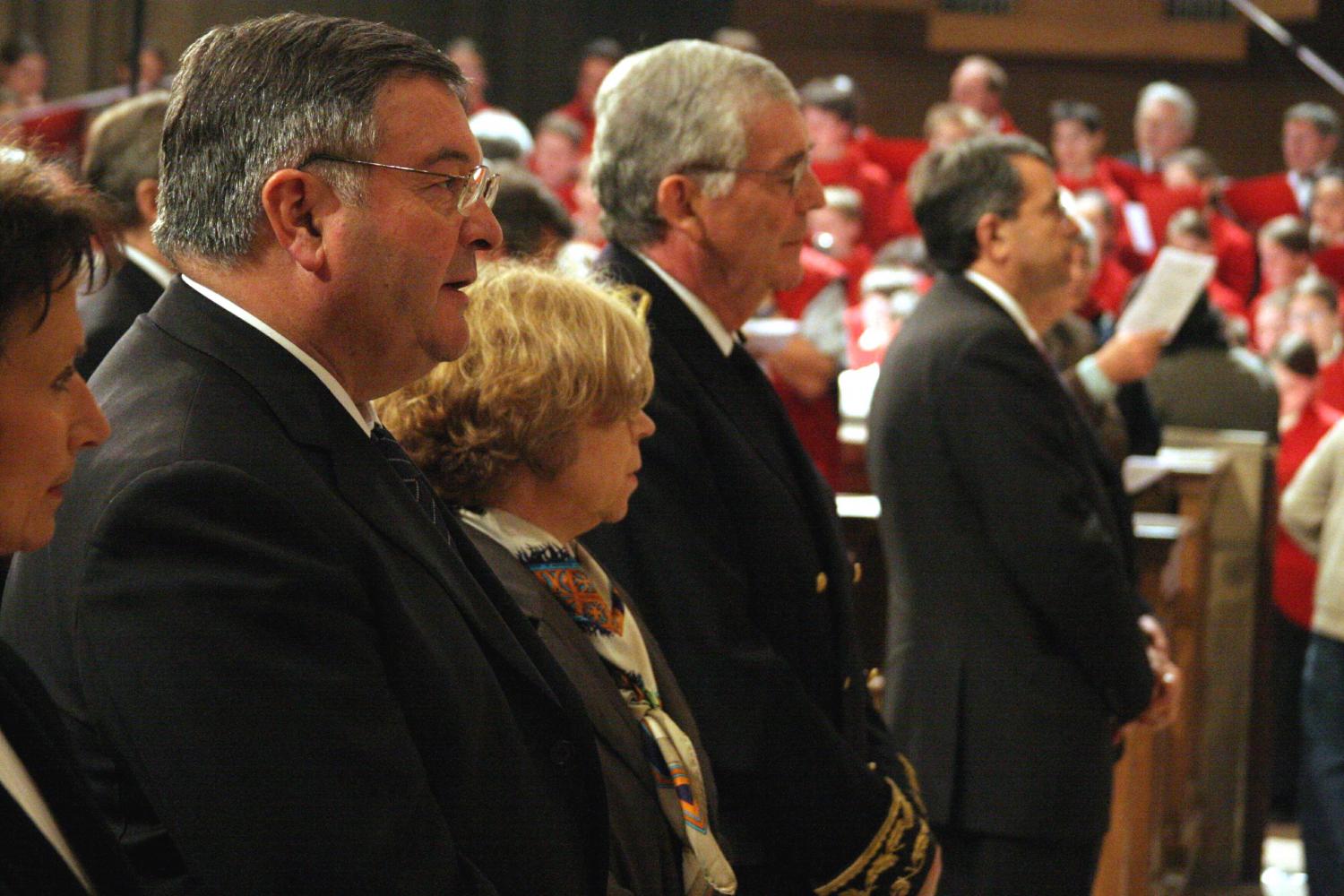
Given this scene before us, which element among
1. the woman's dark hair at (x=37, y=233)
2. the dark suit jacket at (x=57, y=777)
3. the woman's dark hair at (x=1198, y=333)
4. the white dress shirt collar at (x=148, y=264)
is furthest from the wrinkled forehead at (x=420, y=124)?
the woman's dark hair at (x=1198, y=333)

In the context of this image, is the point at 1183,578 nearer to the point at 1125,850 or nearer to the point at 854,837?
the point at 1125,850

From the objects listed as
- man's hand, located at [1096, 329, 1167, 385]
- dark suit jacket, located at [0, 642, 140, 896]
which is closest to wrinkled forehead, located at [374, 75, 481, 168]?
dark suit jacket, located at [0, 642, 140, 896]

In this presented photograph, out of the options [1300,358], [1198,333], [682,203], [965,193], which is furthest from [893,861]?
[1300,358]

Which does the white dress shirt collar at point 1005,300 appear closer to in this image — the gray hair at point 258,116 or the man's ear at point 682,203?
the man's ear at point 682,203

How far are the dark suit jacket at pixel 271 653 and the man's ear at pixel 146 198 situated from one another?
60.0 inches

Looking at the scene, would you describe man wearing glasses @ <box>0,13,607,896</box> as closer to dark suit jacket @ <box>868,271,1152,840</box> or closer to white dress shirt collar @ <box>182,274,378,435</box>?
white dress shirt collar @ <box>182,274,378,435</box>

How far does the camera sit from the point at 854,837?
1.93 meters

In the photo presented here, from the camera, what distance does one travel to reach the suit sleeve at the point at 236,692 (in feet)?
3.67

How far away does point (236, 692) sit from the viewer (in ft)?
3.69

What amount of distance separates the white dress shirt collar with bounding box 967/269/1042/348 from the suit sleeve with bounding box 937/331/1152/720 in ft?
0.35

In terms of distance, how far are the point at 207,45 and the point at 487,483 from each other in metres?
0.52

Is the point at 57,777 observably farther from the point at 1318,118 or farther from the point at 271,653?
the point at 1318,118

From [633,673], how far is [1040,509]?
1.10 metres

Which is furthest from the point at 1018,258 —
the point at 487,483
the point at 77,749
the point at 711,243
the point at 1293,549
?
the point at 1293,549
